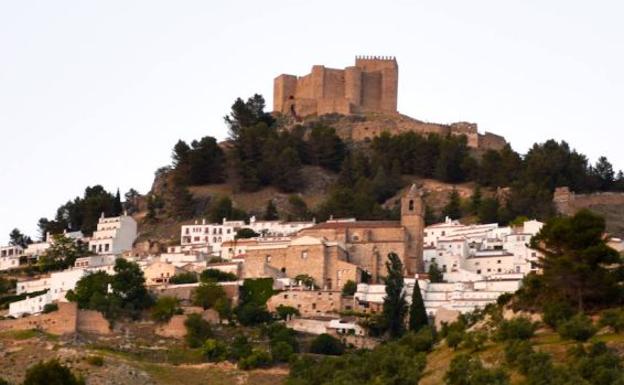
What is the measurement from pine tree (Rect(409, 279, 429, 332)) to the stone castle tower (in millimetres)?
32865

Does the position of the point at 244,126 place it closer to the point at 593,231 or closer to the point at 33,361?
the point at 33,361

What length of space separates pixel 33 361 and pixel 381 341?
14208 millimetres

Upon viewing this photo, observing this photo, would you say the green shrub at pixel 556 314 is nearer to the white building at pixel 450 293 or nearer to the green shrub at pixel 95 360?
the green shrub at pixel 95 360

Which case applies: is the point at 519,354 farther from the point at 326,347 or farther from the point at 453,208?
the point at 453,208

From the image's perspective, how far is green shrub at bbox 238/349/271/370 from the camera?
64.9m

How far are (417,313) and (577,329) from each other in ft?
72.0

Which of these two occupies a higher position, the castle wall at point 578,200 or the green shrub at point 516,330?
the castle wall at point 578,200

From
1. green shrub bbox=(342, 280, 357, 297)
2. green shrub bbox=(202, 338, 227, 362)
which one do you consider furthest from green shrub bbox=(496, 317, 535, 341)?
green shrub bbox=(342, 280, 357, 297)

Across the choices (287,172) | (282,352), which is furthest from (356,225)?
(287,172)

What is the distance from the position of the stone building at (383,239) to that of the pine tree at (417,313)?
214 inches

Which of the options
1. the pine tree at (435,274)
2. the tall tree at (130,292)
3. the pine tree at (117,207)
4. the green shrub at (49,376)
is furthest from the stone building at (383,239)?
the green shrub at (49,376)

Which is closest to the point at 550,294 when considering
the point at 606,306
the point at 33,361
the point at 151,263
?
the point at 606,306

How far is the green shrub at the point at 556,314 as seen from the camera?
5084 centimetres

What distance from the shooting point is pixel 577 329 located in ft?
158
